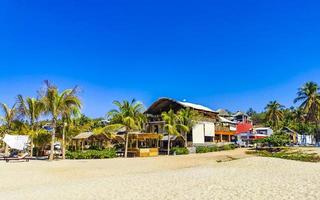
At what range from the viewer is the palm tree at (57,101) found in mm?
29172

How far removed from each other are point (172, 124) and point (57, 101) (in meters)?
16.2

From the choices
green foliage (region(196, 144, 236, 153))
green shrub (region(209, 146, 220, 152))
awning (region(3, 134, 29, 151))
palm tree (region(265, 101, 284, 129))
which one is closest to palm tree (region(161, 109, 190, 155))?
green foliage (region(196, 144, 236, 153))

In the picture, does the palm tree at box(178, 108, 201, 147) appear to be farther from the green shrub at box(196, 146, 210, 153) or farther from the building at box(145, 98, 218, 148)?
the building at box(145, 98, 218, 148)

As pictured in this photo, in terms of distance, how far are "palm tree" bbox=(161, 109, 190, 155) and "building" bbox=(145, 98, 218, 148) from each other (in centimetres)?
551

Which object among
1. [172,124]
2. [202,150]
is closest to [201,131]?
[202,150]

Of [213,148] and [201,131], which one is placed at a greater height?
[201,131]

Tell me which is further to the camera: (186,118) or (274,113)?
(274,113)

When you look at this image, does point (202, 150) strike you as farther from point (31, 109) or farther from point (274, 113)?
point (274, 113)

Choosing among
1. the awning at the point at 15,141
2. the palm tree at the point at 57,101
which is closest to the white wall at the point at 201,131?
the palm tree at the point at 57,101

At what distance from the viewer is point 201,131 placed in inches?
1970

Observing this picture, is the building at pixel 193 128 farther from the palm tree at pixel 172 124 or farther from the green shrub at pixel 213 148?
the palm tree at pixel 172 124

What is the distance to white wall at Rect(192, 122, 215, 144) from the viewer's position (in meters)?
48.8

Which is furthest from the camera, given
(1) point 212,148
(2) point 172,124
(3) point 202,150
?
(1) point 212,148

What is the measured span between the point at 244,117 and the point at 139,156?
46815 mm
